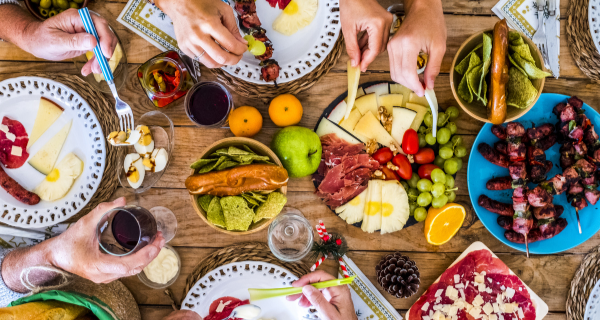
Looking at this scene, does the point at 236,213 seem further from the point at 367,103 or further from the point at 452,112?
the point at 452,112

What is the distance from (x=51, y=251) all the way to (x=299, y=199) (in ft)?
3.04

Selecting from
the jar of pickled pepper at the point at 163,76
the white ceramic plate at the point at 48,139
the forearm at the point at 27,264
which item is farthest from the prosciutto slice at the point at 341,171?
the forearm at the point at 27,264

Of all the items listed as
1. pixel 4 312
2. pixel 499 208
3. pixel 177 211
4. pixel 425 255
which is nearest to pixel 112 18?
pixel 177 211

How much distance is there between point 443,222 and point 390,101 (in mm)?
538

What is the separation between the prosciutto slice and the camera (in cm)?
Answer: 150

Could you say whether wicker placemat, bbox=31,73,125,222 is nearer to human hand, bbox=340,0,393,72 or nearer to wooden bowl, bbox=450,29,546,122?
human hand, bbox=340,0,393,72

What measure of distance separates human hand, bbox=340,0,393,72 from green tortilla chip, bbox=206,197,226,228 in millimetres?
729

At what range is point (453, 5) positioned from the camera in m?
1.54

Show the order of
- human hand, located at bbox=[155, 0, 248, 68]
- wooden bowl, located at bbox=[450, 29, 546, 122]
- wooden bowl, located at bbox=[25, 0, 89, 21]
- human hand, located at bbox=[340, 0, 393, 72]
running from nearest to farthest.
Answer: human hand, located at bbox=[155, 0, 248, 68] < human hand, located at bbox=[340, 0, 393, 72] < wooden bowl, located at bbox=[450, 29, 546, 122] < wooden bowl, located at bbox=[25, 0, 89, 21]

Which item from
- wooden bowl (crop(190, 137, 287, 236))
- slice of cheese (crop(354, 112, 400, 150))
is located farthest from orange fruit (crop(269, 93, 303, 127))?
slice of cheese (crop(354, 112, 400, 150))

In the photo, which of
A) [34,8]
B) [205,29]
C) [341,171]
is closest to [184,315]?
[341,171]

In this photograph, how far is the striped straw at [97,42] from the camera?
50.1 inches

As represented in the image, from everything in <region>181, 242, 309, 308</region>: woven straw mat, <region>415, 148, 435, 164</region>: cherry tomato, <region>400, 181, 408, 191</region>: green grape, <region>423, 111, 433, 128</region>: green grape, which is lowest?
<region>181, 242, 309, 308</region>: woven straw mat

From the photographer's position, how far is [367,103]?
4.99ft
